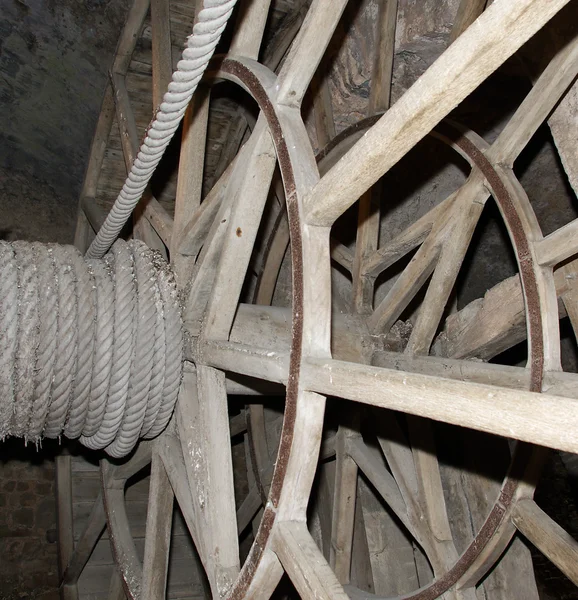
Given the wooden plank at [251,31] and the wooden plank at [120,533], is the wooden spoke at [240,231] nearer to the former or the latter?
the wooden plank at [251,31]

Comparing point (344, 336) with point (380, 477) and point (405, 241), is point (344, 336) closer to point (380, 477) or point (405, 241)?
point (405, 241)

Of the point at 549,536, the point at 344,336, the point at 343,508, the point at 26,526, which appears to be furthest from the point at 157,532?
the point at 26,526

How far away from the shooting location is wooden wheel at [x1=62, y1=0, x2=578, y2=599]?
140 cm

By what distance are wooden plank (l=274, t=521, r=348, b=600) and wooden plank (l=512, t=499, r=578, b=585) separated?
1.06m

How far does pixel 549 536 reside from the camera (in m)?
2.32

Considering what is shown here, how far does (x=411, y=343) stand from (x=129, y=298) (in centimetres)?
128

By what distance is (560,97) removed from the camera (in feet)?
7.73

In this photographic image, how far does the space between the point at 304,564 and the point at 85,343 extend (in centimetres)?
137

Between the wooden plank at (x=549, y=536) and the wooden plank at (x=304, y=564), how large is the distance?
1.06 m

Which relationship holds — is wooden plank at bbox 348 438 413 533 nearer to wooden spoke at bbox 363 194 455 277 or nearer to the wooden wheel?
the wooden wheel

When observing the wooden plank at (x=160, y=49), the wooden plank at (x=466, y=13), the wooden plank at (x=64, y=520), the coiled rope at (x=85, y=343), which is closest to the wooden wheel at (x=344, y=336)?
the coiled rope at (x=85, y=343)

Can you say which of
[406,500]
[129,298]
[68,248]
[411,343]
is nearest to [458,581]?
[406,500]

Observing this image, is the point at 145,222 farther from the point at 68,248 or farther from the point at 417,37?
the point at 417,37

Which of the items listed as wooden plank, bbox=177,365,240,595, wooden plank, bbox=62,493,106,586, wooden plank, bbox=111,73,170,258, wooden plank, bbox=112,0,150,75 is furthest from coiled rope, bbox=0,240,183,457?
wooden plank, bbox=112,0,150,75
